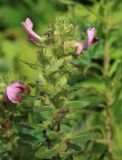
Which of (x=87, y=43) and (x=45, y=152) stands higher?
(x=87, y=43)

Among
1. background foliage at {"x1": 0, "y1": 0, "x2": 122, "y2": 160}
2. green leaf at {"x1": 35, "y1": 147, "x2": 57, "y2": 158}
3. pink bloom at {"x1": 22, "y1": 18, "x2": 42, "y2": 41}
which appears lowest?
green leaf at {"x1": 35, "y1": 147, "x2": 57, "y2": 158}

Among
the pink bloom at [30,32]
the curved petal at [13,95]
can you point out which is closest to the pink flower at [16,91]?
the curved petal at [13,95]

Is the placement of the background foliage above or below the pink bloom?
below

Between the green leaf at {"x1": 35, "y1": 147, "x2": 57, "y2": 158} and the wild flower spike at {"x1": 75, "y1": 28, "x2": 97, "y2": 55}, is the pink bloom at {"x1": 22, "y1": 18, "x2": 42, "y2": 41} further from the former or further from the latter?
the green leaf at {"x1": 35, "y1": 147, "x2": 57, "y2": 158}

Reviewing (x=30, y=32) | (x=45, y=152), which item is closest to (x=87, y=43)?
(x=30, y=32)

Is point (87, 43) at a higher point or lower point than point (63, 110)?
higher

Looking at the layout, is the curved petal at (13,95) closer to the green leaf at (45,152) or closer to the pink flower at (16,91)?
the pink flower at (16,91)

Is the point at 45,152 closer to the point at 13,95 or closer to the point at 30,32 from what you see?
the point at 13,95

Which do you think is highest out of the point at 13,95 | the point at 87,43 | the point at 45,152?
the point at 87,43

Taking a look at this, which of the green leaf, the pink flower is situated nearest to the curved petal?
the pink flower

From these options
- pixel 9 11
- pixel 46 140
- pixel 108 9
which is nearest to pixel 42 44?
pixel 46 140
